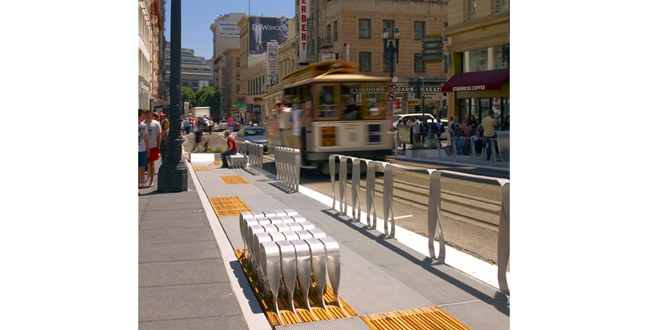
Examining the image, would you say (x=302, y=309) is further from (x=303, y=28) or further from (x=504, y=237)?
(x=303, y=28)

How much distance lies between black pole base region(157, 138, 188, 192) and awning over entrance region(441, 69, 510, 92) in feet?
62.7

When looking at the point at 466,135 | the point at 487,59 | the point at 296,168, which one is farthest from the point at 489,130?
the point at 296,168

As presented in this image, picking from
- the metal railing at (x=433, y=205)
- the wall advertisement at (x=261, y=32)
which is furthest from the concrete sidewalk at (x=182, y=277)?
the wall advertisement at (x=261, y=32)

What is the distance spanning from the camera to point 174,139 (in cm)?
1224

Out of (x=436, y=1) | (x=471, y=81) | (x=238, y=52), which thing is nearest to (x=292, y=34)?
(x=436, y=1)

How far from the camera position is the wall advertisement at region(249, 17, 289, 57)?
110 metres

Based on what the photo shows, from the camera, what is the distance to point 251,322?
14.3 ft

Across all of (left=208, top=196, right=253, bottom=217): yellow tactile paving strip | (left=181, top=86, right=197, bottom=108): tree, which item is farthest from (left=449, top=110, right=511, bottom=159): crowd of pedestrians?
(left=181, top=86, right=197, bottom=108): tree

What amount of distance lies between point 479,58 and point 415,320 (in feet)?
93.0

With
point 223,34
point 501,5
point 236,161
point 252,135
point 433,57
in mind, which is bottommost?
point 236,161

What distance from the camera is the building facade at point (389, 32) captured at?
51.4m

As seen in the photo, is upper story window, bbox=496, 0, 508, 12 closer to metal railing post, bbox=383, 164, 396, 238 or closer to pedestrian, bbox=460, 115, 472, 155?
pedestrian, bbox=460, 115, 472, 155
